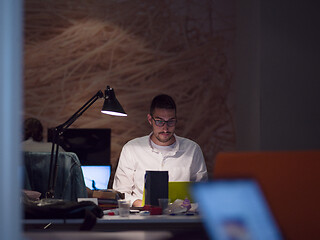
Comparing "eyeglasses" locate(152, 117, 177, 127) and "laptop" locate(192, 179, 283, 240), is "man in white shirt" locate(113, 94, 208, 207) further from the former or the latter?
"laptop" locate(192, 179, 283, 240)

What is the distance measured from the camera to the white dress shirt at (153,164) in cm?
331

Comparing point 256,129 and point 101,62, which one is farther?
point 101,62

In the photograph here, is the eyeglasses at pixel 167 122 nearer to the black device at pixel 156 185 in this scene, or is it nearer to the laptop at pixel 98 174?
the black device at pixel 156 185

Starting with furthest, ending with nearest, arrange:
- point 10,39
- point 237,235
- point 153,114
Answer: point 153,114 < point 237,235 < point 10,39

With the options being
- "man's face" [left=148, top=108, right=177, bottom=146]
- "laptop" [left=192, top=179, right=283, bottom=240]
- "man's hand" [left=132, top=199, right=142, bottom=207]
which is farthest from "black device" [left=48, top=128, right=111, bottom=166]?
"laptop" [left=192, top=179, right=283, bottom=240]

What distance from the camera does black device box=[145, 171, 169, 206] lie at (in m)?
2.42

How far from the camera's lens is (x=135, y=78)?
5039 mm

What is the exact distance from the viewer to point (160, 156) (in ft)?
11.2

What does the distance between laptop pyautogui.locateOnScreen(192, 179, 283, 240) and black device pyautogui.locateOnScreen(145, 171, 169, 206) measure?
1.39 metres

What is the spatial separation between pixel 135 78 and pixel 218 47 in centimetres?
106

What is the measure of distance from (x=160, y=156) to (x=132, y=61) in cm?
193

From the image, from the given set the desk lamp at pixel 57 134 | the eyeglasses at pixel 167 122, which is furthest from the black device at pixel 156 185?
the eyeglasses at pixel 167 122

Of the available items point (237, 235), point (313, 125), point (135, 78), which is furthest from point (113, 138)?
point (237, 235)

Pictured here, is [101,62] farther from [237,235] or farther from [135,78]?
[237,235]
